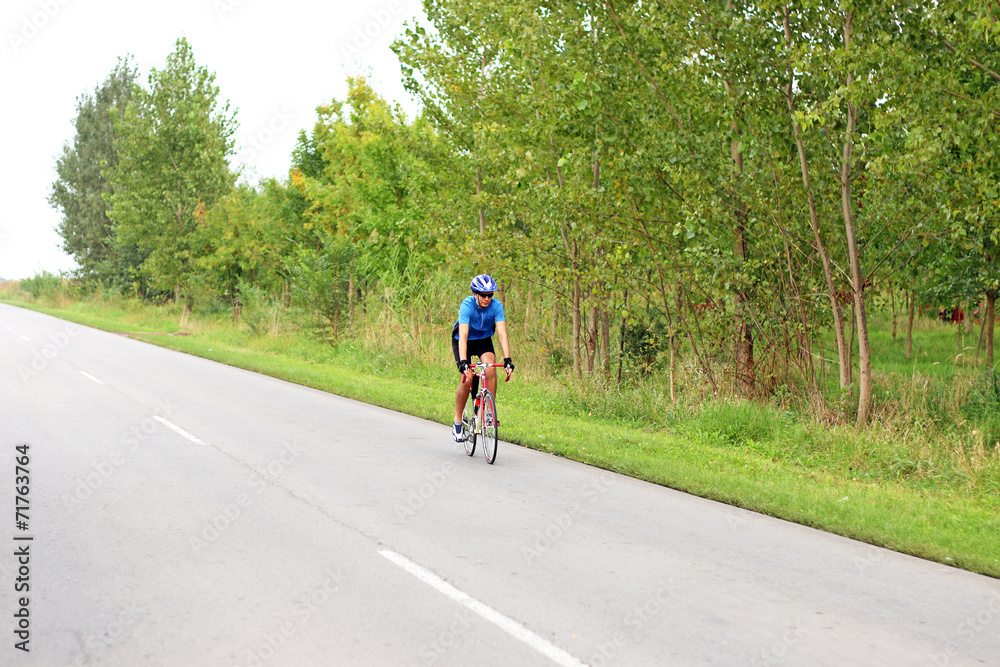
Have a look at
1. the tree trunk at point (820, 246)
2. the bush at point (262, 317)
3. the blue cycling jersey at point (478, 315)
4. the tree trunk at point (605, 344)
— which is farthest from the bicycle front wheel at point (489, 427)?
the bush at point (262, 317)

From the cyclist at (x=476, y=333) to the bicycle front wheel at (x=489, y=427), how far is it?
131mm

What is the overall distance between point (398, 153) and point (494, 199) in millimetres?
7987

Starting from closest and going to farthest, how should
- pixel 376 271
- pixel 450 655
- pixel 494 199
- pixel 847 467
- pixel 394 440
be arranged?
pixel 450 655, pixel 847 467, pixel 394 440, pixel 494 199, pixel 376 271

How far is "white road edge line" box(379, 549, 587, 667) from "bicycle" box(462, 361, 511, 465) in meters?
3.69

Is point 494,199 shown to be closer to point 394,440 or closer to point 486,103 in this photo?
point 486,103

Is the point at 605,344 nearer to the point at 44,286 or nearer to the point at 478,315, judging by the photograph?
the point at 478,315

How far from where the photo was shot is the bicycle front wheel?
945 cm

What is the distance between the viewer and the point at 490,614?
473 cm

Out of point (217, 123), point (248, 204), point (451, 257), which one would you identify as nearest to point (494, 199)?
point (451, 257)

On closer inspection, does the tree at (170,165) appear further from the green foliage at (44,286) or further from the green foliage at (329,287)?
the green foliage at (44,286)

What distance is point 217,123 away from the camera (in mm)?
40469

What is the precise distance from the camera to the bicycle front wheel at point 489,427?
945 cm

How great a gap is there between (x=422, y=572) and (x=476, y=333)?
16.5 ft

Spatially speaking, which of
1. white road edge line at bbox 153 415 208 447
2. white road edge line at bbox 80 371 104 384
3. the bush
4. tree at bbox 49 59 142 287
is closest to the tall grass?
the bush
